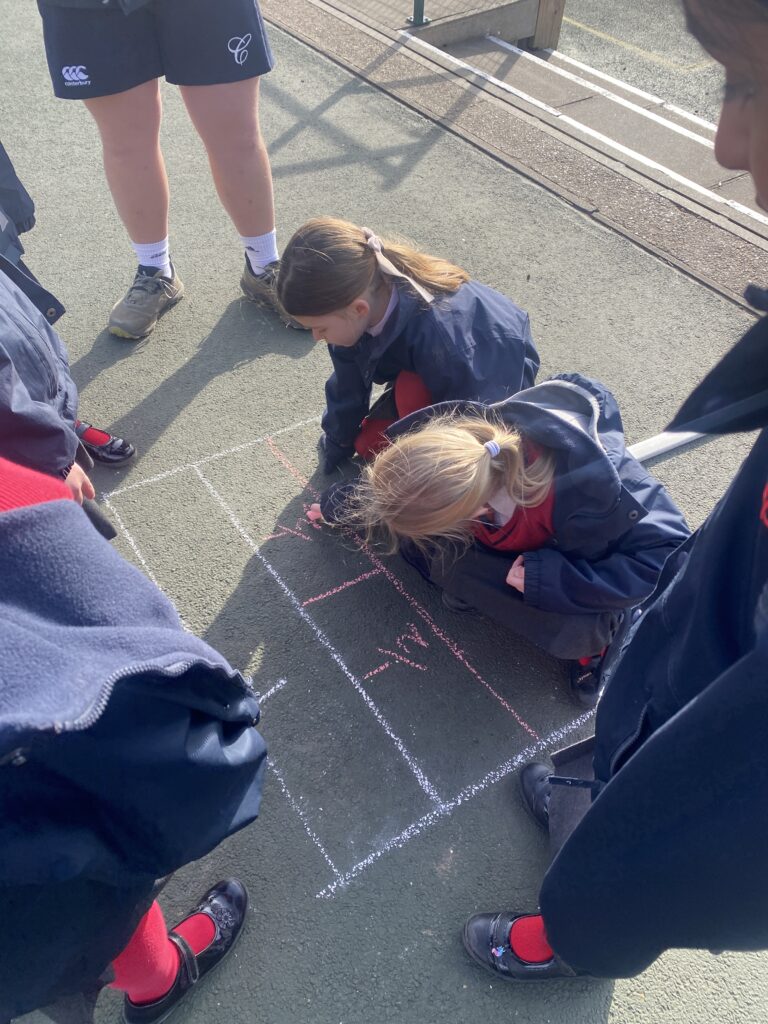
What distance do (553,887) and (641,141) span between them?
5.64m

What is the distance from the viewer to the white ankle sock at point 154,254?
3.61 m

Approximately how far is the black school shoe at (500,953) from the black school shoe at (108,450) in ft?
6.93

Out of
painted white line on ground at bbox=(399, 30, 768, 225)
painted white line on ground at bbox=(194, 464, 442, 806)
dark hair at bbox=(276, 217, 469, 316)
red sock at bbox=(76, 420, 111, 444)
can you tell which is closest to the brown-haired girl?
dark hair at bbox=(276, 217, 469, 316)

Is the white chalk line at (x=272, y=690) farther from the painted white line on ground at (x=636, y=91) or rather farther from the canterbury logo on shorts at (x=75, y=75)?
the painted white line on ground at (x=636, y=91)

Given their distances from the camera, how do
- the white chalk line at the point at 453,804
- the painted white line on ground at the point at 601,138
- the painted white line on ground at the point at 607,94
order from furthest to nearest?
the painted white line on ground at the point at 607,94 < the painted white line on ground at the point at 601,138 < the white chalk line at the point at 453,804

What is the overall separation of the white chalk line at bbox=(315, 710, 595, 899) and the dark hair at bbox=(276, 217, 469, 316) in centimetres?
150

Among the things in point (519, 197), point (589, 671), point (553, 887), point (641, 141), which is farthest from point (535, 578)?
point (641, 141)

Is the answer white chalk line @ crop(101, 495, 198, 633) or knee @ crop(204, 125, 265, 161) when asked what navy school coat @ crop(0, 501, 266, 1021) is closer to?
white chalk line @ crop(101, 495, 198, 633)

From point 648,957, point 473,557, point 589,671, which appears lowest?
point 589,671

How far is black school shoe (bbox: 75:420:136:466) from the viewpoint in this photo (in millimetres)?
3105

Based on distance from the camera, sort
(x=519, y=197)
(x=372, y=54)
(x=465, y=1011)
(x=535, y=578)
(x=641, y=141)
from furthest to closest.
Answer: (x=372, y=54) < (x=641, y=141) < (x=519, y=197) < (x=535, y=578) < (x=465, y=1011)

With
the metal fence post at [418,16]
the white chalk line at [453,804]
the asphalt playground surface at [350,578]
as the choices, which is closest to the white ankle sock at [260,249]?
the asphalt playground surface at [350,578]

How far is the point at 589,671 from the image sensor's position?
245 cm

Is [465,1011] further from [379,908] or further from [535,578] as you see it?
[535,578]
